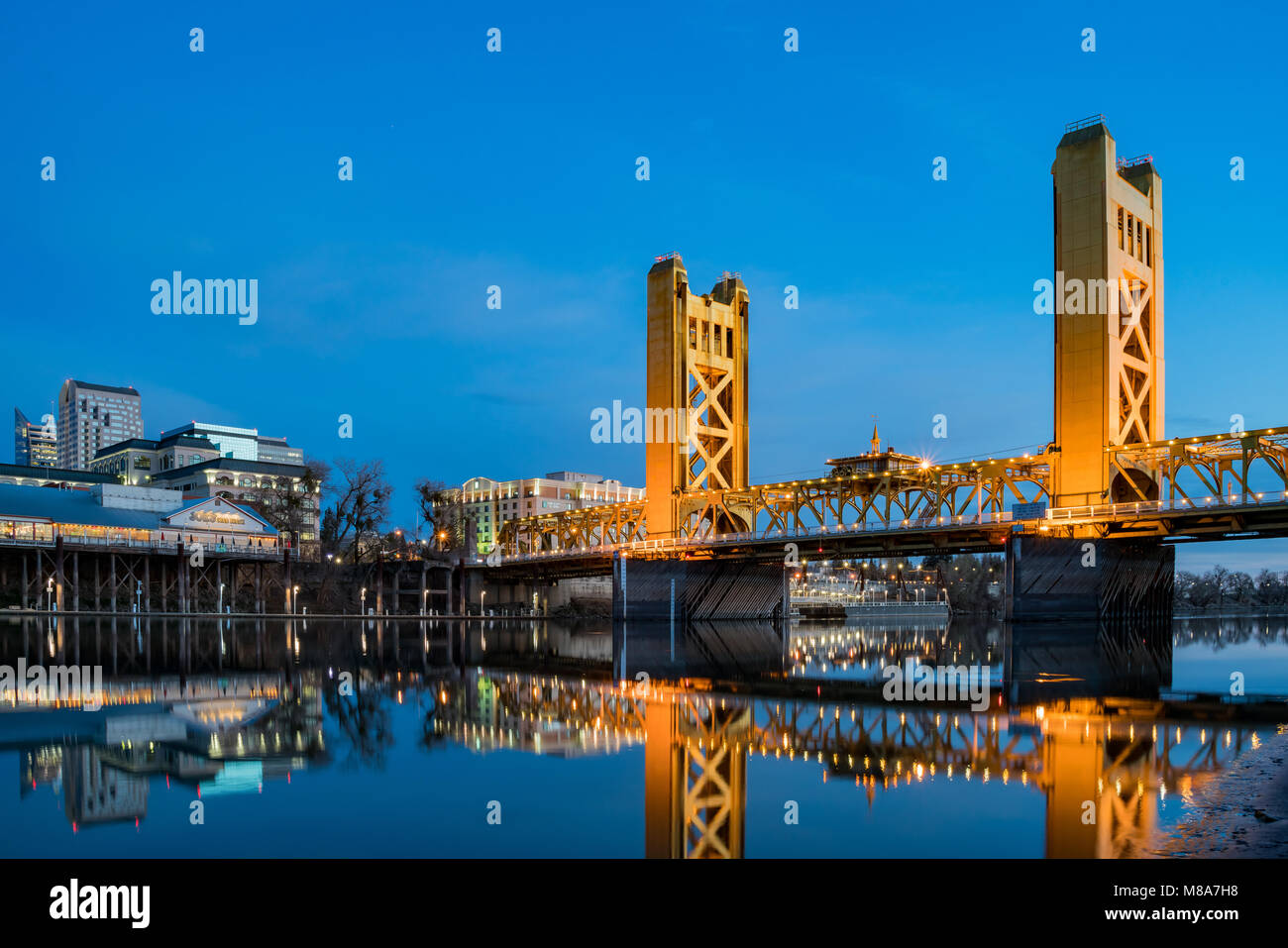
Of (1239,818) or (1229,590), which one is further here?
(1229,590)

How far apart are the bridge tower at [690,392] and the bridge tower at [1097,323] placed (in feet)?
100

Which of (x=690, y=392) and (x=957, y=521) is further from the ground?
(x=690, y=392)

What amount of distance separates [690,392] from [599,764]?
72078 millimetres

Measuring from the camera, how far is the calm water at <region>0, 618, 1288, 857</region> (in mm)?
10203

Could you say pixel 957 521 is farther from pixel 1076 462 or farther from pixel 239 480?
pixel 239 480

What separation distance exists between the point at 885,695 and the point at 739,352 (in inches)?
2603

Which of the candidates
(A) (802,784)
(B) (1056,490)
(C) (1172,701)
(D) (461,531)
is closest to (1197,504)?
(B) (1056,490)

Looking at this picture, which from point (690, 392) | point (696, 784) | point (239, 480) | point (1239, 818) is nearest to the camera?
point (1239, 818)

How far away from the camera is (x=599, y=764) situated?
14.9 m

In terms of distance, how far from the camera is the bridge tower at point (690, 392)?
Result: 82.1m

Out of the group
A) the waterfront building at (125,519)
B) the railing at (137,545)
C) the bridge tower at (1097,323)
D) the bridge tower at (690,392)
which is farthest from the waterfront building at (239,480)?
the bridge tower at (1097,323)

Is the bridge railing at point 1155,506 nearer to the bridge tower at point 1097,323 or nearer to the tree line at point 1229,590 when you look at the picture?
the bridge tower at point 1097,323

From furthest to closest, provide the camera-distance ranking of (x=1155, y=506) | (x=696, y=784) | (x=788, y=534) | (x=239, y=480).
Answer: (x=239, y=480) < (x=788, y=534) < (x=1155, y=506) < (x=696, y=784)

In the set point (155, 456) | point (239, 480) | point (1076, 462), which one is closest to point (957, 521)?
point (1076, 462)
